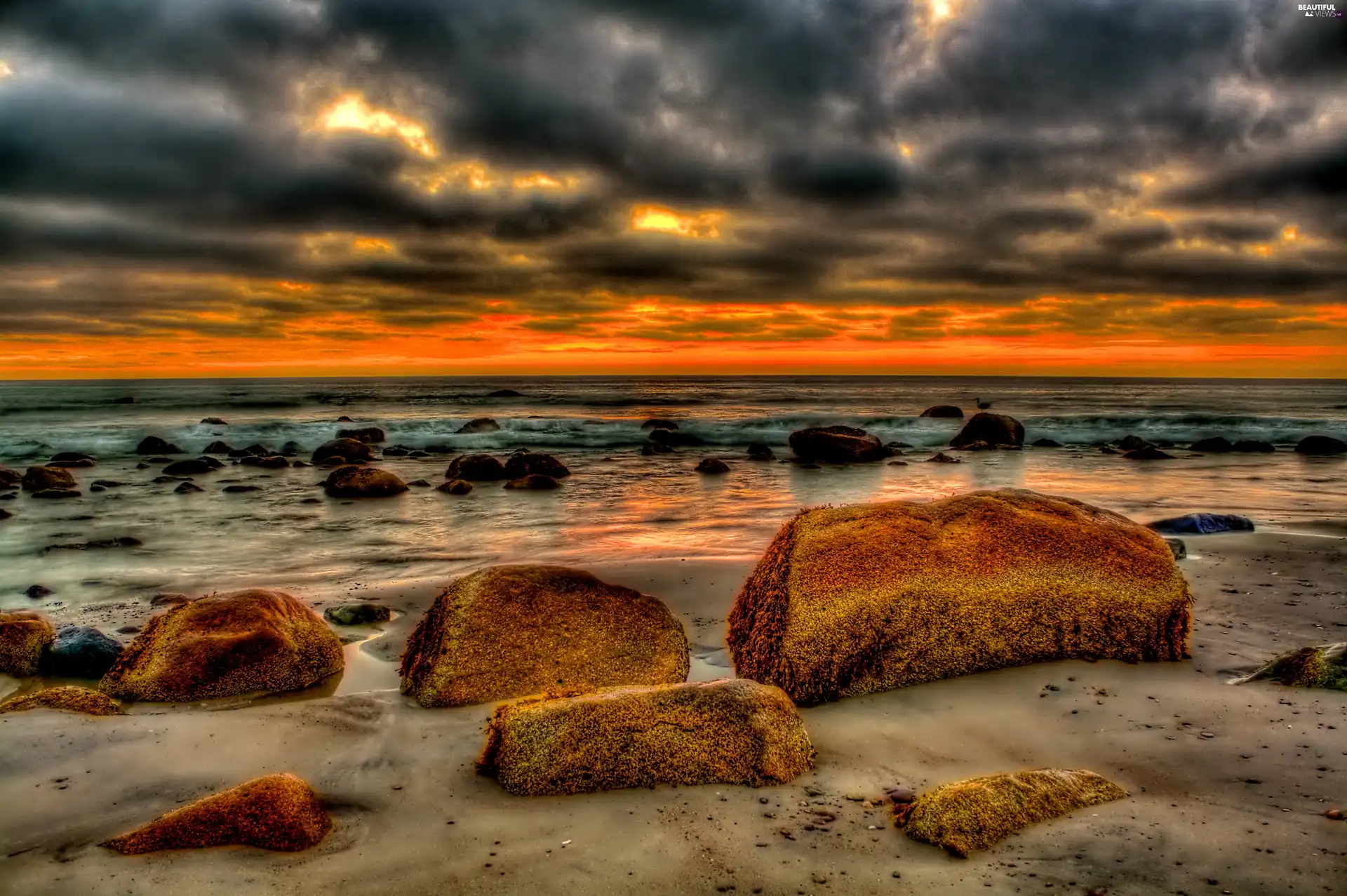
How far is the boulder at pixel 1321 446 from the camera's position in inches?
851

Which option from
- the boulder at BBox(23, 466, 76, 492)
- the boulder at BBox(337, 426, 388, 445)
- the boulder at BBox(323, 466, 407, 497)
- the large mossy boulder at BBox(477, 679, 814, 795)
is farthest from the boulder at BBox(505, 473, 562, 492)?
the boulder at BBox(337, 426, 388, 445)

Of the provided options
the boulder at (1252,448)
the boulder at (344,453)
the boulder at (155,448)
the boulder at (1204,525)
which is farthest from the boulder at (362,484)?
the boulder at (1252,448)

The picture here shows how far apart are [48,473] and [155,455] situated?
33.1 feet

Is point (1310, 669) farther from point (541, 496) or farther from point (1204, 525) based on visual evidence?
point (541, 496)

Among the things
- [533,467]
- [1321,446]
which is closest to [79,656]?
[533,467]

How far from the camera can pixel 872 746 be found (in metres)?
3.98

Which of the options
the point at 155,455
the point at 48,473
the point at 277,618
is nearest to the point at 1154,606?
the point at 277,618

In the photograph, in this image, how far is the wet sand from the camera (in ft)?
9.52

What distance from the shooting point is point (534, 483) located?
1559cm

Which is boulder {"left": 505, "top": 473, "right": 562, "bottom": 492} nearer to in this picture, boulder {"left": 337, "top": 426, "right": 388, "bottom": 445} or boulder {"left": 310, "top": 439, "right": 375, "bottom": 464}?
boulder {"left": 310, "top": 439, "right": 375, "bottom": 464}

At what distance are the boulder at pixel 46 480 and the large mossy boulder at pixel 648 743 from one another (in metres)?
16.0

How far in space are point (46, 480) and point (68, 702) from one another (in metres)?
14.2

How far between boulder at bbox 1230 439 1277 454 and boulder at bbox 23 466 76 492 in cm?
2727

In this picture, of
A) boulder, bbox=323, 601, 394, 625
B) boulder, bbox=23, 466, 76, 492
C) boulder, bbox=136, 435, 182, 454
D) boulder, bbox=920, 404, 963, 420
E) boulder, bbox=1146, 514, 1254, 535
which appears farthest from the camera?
boulder, bbox=920, 404, 963, 420
